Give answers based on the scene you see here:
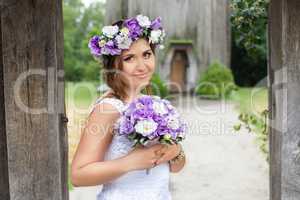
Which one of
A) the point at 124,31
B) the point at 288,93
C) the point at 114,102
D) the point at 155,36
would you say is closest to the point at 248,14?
the point at 288,93

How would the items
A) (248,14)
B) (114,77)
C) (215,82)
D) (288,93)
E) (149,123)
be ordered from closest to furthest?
(149,123) < (114,77) < (288,93) < (248,14) < (215,82)

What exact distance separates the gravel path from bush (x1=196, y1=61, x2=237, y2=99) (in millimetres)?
3780

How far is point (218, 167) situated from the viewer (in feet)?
21.8

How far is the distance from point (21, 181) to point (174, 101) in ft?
39.0

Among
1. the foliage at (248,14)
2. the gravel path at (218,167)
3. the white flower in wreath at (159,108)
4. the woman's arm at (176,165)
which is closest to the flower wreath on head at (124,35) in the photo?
the white flower in wreath at (159,108)

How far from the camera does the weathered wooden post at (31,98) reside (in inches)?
81.3

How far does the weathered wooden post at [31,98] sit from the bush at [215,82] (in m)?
12.7

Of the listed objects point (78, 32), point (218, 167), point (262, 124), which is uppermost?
point (78, 32)

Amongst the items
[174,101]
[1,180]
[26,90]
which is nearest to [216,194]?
[1,180]

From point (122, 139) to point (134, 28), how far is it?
0.51 meters

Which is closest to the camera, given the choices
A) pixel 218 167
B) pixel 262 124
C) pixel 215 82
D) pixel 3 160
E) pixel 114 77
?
pixel 114 77

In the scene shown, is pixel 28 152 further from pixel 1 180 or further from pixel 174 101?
pixel 174 101

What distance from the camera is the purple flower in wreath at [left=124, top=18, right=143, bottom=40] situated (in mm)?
2064

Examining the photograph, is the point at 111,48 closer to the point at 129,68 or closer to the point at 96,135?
the point at 129,68
